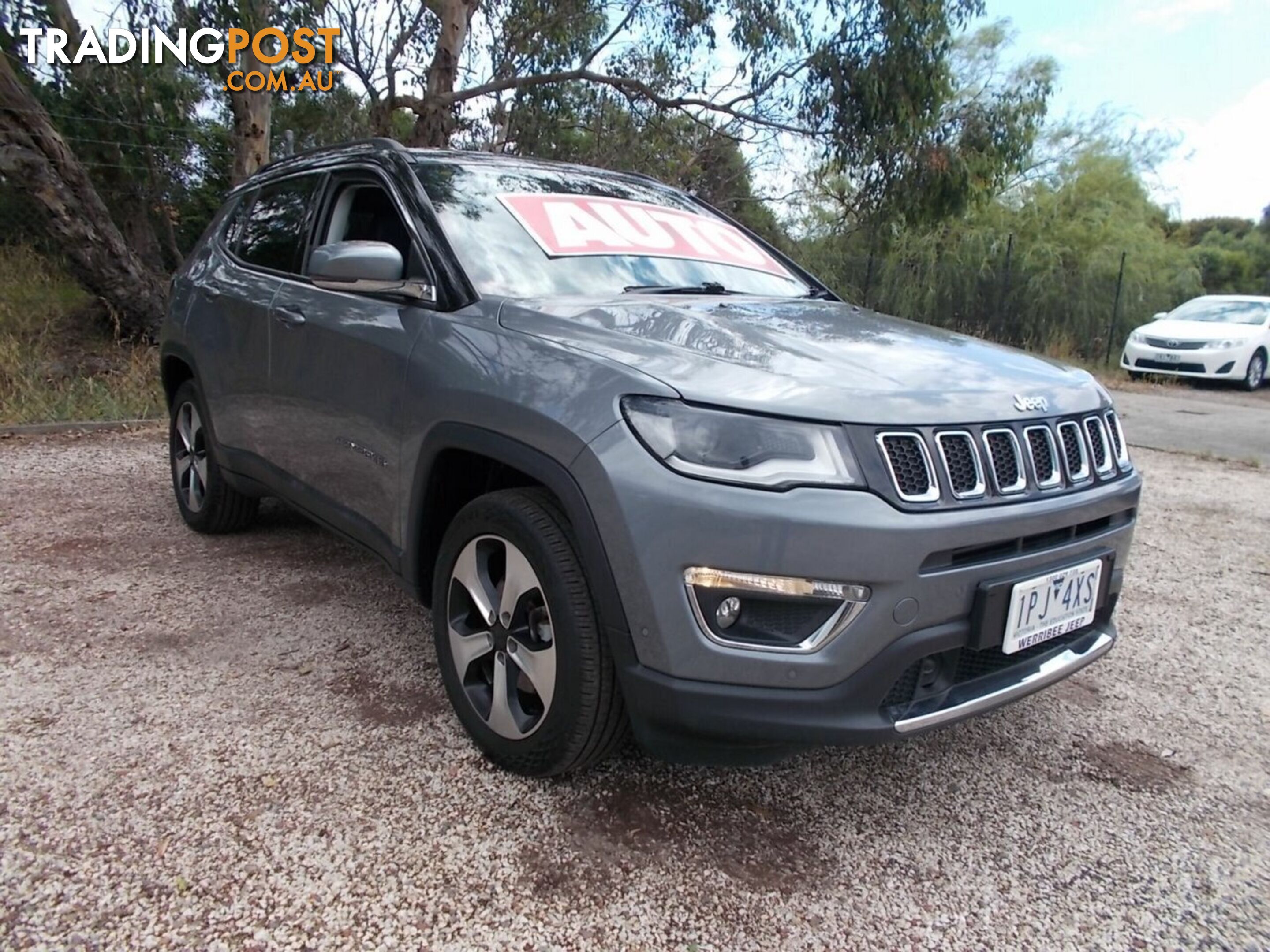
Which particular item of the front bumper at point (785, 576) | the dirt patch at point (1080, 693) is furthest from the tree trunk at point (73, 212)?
the dirt patch at point (1080, 693)

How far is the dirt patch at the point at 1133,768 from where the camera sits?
8.10ft

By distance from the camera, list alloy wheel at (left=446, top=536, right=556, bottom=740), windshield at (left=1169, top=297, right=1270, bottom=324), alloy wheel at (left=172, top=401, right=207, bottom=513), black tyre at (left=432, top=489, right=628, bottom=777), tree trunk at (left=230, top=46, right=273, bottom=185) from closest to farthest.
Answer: black tyre at (left=432, top=489, right=628, bottom=777)
alloy wheel at (left=446, top=536, right=556, bottom=740)
alloy wheel at (left=172, top=401, right=207, bottom=513)
tree trunk at (left=230, top=46, right=273, bottom=185)
windshield at (left=1169, top=297, right=1270, bottom=324)

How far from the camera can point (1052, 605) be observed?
2.08 metres

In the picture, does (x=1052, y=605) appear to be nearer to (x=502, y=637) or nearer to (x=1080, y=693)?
(x=1080, y=693)

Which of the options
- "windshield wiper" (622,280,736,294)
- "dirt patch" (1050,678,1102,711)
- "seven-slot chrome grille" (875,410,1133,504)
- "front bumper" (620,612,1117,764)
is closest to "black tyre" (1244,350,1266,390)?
"dirt patch" (1050,678,1102,711)

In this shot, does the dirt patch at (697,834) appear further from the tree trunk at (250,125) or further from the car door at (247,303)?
the tree trunk at (250,125)

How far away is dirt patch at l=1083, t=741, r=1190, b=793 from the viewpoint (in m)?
2.47

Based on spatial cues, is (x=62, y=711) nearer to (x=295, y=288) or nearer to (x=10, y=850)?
(x=10, y=850)

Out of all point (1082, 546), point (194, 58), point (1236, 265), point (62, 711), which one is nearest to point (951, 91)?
point (194, 58)

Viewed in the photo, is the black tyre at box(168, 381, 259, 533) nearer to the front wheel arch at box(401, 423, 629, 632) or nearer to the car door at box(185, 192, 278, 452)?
the car door at box(185, 192, 278, 452)

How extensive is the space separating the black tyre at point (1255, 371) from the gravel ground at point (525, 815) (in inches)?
462

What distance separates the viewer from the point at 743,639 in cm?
183

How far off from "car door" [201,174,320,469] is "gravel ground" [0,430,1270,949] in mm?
759

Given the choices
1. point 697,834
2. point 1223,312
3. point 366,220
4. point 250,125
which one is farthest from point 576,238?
point 1223,312
